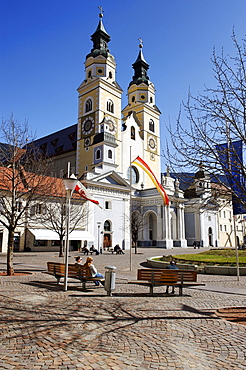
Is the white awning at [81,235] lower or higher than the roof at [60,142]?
lower

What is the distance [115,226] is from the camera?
4803cm

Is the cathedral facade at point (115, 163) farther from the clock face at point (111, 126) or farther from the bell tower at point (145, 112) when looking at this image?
Answer: the bell tower at point (145, 112)

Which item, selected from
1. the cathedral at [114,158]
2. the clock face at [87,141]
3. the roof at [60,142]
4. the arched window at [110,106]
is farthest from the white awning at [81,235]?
the arched window at [110,106]

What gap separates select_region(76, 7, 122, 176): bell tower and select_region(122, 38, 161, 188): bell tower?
18.8 feet

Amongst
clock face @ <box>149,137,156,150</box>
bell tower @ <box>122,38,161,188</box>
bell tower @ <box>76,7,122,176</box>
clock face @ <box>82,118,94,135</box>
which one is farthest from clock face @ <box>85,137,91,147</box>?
clock face @ <box>149,137,156,150</box>

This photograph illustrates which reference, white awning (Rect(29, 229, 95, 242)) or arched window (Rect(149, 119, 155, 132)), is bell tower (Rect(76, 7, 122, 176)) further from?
white awning (Rect(29, 229, 95, 242))

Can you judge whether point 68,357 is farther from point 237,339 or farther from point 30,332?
point 237,339

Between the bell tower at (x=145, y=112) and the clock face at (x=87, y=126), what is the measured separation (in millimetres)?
7914

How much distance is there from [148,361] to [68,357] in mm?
1275

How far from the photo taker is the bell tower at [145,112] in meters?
63.3

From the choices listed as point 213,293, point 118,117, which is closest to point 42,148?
point 118,117

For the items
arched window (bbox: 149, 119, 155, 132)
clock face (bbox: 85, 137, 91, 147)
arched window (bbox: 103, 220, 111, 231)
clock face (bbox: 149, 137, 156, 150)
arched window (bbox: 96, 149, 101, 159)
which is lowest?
arched window (bbox: 103, 220, 111, 231)

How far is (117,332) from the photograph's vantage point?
21.6ft

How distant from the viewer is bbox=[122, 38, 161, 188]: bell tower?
63338 mm
